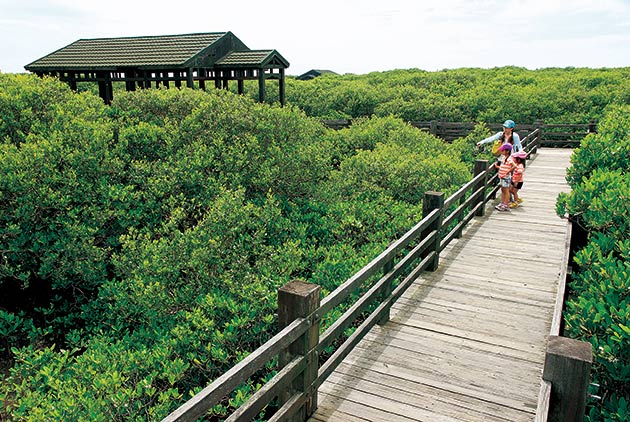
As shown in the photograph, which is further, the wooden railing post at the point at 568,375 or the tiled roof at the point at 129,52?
the tiled roof at the point at 129,52

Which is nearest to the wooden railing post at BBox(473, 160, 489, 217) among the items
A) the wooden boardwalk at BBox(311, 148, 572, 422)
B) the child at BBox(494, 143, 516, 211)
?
the child at BBox(494, 143, 516, 211)

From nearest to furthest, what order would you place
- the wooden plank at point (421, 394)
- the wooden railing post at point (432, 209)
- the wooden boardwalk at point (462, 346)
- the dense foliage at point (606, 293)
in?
the dense foliage at point (606, 293) → the wooden plank at point (421, 394) → the wooden boardwalk at point (462, 346) → the wooden railing post at point (432, 209)

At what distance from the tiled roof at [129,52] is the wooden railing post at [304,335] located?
16951 mm

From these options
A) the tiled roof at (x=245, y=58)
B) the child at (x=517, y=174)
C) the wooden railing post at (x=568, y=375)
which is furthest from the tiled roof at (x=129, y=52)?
the wooden railing post at (x=568, y=375)

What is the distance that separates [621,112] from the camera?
1552 cm

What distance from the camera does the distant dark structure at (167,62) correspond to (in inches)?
791

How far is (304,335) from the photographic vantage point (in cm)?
410

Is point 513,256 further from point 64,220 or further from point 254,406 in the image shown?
point 64,220

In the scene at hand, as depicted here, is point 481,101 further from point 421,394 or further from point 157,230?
point 421,394

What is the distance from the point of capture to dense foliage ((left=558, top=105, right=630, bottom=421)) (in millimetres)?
4004

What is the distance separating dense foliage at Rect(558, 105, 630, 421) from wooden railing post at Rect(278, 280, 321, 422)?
2421 millimetres

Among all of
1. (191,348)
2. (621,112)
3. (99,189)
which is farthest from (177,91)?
(621,112)

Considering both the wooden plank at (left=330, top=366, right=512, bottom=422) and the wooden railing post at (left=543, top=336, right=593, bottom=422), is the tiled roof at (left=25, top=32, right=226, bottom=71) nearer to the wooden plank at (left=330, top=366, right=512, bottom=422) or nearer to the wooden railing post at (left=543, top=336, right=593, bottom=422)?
the wooden plank at (left=330, top=366, right=512, bottom=422)

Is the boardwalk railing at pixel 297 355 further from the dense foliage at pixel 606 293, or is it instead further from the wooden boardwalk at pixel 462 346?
the dense foliage at pixel 606 293
